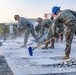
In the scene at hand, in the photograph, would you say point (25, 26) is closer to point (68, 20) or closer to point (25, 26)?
point (25, 26)

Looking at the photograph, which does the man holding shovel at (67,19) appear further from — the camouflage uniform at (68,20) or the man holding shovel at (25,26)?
the man holding shovel at (25,26)

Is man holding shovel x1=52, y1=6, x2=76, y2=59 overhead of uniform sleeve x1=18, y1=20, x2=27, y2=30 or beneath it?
overhead

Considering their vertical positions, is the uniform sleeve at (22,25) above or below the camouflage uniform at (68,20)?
below

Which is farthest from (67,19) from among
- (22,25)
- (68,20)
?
(22,25)

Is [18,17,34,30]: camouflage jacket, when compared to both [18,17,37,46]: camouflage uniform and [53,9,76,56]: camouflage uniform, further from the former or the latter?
[53,9,76,56]: camouflage uniform

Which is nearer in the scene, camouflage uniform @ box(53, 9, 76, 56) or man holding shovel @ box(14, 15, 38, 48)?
camouflage uniform @ box(53, 9, 76, 56)

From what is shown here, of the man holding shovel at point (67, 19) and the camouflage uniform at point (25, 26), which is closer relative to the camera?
the man holding shovel at point (67, 19)

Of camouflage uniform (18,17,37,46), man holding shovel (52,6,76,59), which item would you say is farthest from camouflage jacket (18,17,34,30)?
man holding shovel (52,6,76,59)

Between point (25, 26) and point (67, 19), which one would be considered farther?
→ point (25, 26)

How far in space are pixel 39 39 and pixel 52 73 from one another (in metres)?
7.64

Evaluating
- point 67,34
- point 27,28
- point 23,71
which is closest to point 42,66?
point 23,71

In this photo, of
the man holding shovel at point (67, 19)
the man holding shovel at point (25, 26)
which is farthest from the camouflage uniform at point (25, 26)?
the man holding shovel at point (67, 19)

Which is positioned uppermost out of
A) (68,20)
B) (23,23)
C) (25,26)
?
(68,20)

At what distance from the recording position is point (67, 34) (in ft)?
25.8
